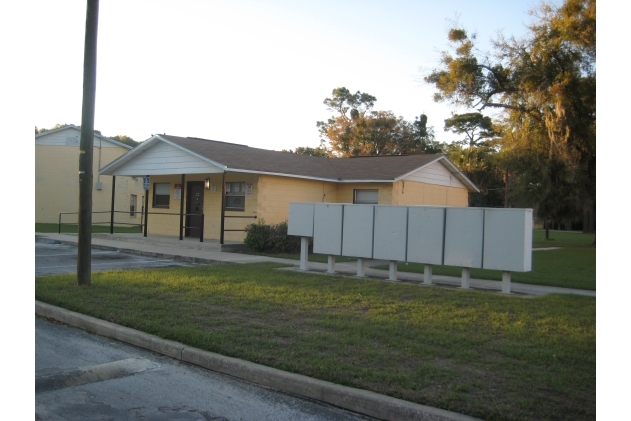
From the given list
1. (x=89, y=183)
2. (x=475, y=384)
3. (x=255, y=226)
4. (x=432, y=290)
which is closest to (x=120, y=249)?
(x=255, y=226)

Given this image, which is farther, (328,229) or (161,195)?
(161,195)

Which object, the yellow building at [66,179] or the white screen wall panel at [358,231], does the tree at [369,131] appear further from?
the white screen wall panel at [358,231]

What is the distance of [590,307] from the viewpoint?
9586 mm

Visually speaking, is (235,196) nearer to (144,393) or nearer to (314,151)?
(144,393)

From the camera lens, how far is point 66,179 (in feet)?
118

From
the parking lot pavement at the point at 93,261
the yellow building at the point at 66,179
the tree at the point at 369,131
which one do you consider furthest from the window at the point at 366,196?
the tree at the point at 369,131

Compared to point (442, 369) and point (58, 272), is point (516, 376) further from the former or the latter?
point (58, 272)

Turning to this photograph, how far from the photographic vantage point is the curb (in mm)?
4953

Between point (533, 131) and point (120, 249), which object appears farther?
point (533, 131)

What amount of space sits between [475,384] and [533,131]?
23.7 meters

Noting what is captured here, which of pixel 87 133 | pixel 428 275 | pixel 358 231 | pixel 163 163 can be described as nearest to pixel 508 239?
pixel 428 275

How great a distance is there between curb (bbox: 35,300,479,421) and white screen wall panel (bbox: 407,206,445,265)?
603 centimetres

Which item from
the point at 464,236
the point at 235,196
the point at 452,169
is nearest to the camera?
the point at 464,236

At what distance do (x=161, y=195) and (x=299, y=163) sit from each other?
19.5 feet
